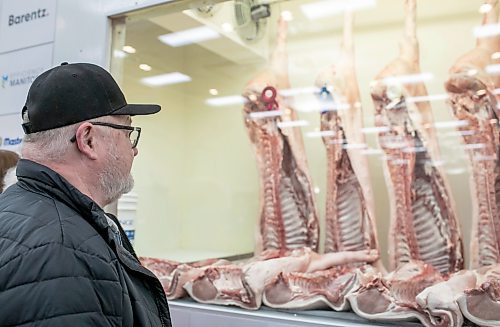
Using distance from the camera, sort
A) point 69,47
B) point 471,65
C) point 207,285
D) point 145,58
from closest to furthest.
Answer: point 207,285, point 471,65, point 69,47, point 145,58

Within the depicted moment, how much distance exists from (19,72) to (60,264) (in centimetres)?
158

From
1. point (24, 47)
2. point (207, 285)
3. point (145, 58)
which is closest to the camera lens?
point (207, 285)

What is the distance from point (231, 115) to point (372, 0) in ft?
3.17

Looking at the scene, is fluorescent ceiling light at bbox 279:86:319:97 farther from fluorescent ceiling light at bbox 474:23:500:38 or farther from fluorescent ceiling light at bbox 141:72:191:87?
fluorescent ceiling light at bbox 474:23:500:38

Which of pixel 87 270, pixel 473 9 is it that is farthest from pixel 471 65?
pixel 87 270

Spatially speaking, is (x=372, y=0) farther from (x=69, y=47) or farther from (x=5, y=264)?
(x=5, y=264)

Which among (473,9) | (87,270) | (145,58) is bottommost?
(87,270)

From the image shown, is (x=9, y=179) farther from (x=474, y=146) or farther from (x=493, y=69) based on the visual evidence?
(x=493, y=69)

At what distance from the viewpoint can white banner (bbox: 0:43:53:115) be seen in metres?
1.95

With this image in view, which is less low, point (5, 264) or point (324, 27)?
point (324, 27)

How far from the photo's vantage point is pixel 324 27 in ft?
8.28

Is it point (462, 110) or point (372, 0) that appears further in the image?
point (372, 0)

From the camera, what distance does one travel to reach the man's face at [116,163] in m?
0.93

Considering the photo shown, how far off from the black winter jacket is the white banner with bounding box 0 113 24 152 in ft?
3.98
